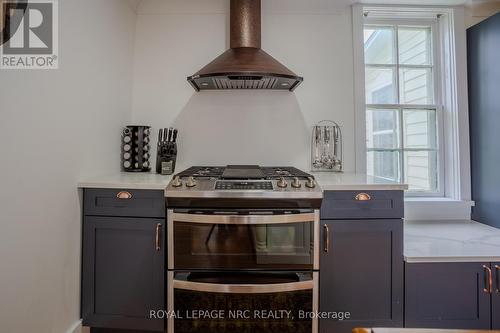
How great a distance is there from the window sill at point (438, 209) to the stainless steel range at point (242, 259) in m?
1.16

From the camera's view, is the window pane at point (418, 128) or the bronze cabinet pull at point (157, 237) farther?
the window pane at point (418, 128)

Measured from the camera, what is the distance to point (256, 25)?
6.49ft

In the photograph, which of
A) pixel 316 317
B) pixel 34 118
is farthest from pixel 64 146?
pixel 316 317

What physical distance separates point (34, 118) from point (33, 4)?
518 mm

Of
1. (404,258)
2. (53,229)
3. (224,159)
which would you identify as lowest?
(404,258)

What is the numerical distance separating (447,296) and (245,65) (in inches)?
71.6

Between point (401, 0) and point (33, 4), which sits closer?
point (33, 4)

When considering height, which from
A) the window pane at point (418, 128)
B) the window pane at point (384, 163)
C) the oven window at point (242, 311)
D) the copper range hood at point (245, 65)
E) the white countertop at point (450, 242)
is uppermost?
the copper range hood at point (245, 65)

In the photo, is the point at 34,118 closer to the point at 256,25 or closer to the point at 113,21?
the point at 113,21

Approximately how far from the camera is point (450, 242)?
1.71 m

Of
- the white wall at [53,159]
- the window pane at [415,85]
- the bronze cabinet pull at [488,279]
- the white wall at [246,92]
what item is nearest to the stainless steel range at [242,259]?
the white wall at [53,159]

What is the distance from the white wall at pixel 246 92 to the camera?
224 cm

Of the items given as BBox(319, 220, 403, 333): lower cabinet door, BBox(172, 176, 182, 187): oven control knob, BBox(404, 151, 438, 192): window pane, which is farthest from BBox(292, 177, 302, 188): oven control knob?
BBox(404, 151, 438, 192): window pane

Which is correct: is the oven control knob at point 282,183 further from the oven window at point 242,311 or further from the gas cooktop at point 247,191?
the oven window at point 242,311
